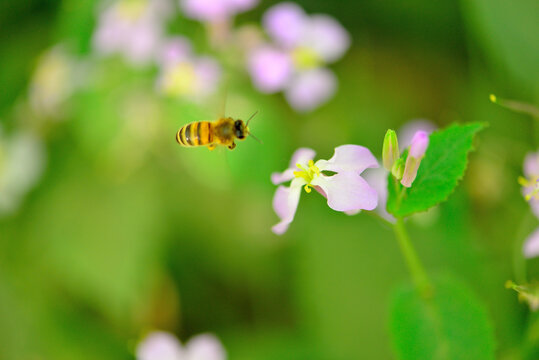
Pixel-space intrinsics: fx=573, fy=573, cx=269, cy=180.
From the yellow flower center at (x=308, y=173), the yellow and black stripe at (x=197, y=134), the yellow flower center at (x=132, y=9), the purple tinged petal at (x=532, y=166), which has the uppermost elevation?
the yellow flower center at (x=132, y=9)

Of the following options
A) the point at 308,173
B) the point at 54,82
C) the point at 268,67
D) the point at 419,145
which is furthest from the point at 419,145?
the point at 54,82

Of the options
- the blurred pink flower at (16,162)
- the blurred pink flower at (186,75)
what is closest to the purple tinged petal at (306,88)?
the blurred pink flower at (186,75)

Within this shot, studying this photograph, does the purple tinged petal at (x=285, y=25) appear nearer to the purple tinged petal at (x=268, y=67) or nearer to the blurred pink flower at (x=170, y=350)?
the purple tinged petal at (x=268, y=67)

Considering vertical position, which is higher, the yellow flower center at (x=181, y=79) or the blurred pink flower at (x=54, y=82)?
the blurred pink flower at (x=54, y=82)

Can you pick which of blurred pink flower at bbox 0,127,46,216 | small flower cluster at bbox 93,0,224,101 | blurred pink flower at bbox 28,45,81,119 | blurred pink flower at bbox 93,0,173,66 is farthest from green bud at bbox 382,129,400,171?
blurred pink flower at bbox 0,127,46,216

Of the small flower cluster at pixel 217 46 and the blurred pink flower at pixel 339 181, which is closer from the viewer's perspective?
the blurred pink flower at pixel 339 181

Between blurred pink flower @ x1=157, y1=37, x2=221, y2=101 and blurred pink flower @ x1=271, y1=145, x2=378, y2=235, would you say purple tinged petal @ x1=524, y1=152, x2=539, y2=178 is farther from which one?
blurred pink flower @ x1=157, y1=37, x2=221, y2=101

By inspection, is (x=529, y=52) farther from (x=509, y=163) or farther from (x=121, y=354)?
(x=121, y=354)

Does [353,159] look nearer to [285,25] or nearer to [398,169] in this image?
[398,169]
